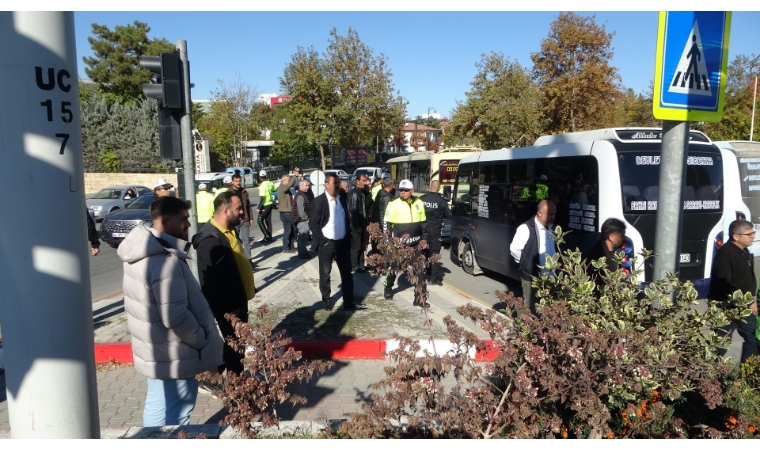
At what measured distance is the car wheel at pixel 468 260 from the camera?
11453 mm

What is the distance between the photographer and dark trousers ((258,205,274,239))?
14.8 metres

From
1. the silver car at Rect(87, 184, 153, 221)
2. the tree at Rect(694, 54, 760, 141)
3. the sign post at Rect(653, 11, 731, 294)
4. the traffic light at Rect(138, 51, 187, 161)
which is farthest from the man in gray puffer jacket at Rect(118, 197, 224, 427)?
the tree at Rect(694, 54, 760, 141)

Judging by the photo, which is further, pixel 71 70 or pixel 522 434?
pixel 522 434

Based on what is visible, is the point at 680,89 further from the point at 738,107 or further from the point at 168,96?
the point at 738,107

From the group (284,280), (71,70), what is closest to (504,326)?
(71,70)

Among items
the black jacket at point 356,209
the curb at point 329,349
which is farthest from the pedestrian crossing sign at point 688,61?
the black jacket at point 356,209

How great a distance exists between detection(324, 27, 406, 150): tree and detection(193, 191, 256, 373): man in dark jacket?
96.4ft

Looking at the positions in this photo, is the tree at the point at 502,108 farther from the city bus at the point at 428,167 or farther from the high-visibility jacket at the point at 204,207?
the high-visibility jacket at the point at 204,207

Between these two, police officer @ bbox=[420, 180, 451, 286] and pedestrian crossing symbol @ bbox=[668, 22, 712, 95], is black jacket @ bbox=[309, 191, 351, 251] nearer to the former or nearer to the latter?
police officer @ bbox=[420, 180, 451, 286]

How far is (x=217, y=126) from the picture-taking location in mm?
50250

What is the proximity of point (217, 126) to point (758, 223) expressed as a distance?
148 feet

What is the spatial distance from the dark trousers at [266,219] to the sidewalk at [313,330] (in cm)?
359

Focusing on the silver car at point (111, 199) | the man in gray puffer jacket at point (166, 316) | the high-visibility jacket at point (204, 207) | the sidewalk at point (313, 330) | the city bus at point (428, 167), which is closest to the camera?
the man in gray puffer jacket at point (166, 316)

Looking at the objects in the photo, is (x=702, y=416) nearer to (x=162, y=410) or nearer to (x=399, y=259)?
(x=399, y=259)
